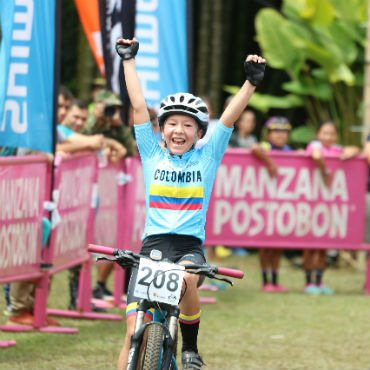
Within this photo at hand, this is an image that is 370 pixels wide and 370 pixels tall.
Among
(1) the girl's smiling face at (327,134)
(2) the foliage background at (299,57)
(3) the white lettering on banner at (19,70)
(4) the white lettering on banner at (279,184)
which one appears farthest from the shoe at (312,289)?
(3) the white lettering on banner at (19,70)

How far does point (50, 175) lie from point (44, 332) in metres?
1.30

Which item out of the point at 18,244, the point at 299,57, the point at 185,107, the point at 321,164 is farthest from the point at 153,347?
the point at 299,57

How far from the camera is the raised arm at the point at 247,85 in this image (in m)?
6.04

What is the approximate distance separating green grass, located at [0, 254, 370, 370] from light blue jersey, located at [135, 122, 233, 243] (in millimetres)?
1964

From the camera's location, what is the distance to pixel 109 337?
8836 millimetres

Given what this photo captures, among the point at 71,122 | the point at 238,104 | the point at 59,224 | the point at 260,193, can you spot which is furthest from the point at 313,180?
the point at 238,104

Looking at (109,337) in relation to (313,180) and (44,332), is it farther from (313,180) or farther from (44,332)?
(313,180)

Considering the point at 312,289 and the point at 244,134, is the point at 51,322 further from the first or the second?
the point at 244,134

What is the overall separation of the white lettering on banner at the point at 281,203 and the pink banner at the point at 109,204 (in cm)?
197

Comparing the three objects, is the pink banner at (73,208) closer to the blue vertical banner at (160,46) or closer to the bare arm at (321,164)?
the blue vertical banner at (160,46)

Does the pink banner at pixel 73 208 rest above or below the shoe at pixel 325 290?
above

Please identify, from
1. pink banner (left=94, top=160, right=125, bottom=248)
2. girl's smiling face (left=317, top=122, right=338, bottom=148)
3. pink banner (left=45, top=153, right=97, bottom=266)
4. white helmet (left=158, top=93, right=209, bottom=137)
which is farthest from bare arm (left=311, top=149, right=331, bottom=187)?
white helmet (left=158, top=93, right=209, bottom=137)

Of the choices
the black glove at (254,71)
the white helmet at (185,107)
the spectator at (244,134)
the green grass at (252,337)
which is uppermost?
the black glove at (254,71)

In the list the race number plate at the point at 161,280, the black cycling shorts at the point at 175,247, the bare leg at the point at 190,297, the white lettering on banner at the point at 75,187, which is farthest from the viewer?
the white lettering on banner at the point at 75,187
